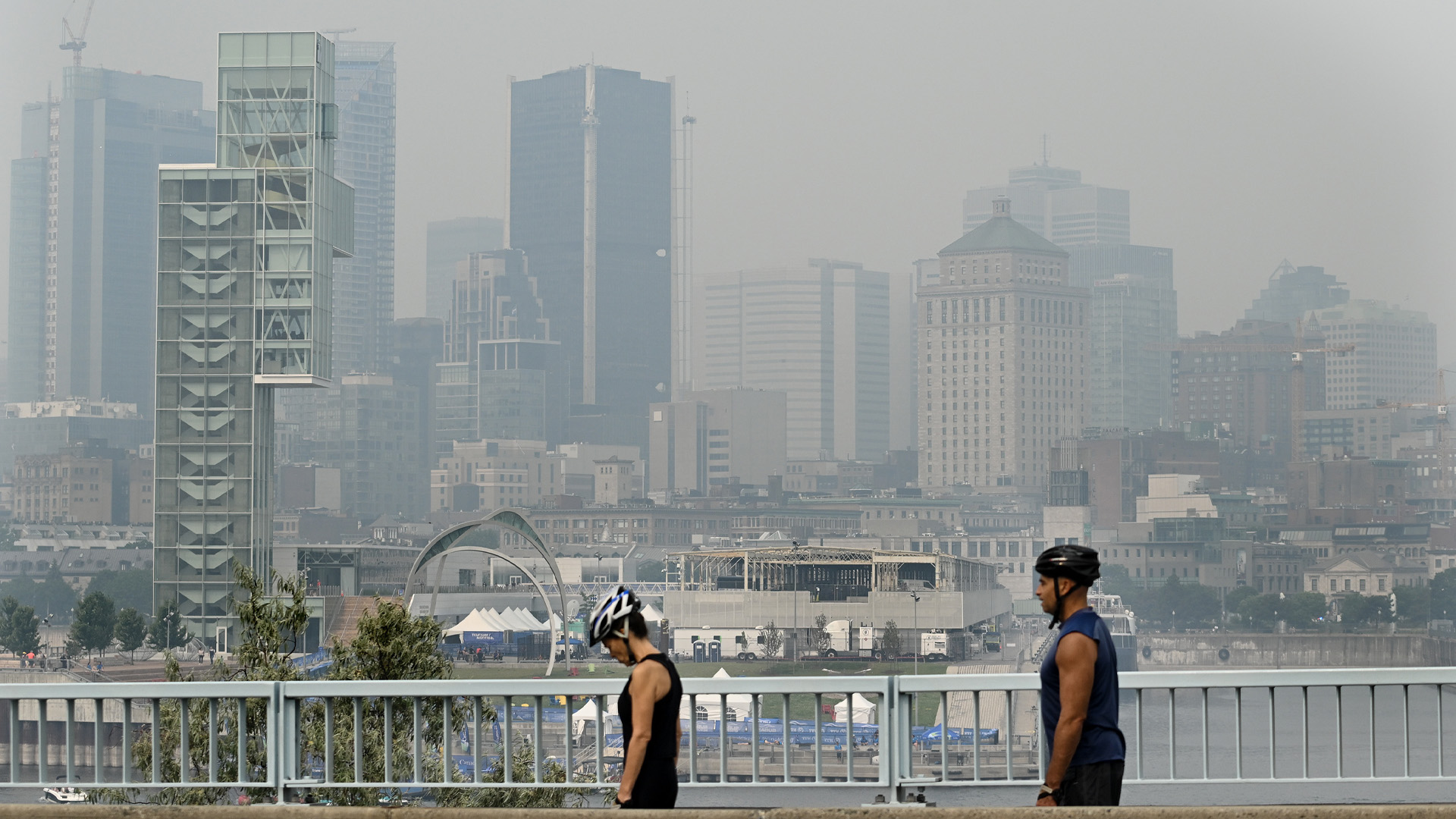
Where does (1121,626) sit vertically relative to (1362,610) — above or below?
below

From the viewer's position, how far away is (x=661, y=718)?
6465mm

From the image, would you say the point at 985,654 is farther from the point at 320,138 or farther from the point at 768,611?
the point at 320,138

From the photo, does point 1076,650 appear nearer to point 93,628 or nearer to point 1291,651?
point 93,628

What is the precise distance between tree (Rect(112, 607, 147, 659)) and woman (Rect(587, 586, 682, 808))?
11080cm

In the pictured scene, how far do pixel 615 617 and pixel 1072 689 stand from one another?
71.3 inches

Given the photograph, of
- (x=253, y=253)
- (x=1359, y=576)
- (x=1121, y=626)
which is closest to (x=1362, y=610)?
(x=1359, y=576)

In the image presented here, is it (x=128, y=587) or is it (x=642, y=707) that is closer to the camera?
(x=642, y=707)

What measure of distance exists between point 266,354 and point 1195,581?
123 metres

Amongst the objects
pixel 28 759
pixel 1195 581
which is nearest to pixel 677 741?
pixel 28 759

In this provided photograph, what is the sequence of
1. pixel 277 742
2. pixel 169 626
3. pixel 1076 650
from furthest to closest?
pixel 169 626
pixel 277 742
pixel 1076 650

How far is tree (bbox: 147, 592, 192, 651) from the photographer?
99000 mm

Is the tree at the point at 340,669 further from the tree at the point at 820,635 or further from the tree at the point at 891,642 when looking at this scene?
the tree at the point at 820,635

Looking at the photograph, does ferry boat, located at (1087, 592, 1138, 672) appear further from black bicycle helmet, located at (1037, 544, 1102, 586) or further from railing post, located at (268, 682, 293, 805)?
black bicycle helmet, located at (1037, 544, 1102, 586)


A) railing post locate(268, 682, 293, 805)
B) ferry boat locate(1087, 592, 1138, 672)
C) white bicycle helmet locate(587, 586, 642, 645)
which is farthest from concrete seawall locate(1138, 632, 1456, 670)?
white bicycle helmet locate(587, 586, 642, 645)
